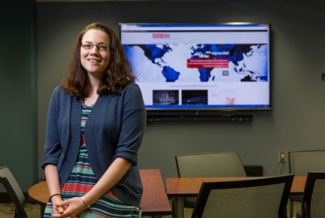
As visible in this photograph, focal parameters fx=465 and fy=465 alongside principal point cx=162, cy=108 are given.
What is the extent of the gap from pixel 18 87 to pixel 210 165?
8.61ft

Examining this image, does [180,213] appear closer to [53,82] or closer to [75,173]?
[75,173]

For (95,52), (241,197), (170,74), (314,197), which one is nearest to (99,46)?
(95,52)

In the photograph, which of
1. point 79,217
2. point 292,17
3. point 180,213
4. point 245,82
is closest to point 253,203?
point 180,213

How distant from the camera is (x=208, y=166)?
140 inches

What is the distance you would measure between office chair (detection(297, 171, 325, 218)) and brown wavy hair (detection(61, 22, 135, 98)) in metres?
1.32

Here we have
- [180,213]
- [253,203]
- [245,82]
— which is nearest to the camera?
[253,203]

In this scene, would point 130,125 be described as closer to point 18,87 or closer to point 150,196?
point 150,196


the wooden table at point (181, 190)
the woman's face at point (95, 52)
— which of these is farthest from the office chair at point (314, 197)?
the woman's face at point (95, 52)

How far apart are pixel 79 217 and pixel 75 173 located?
147 millimetres

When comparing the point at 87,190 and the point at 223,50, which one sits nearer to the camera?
the point at 87,190

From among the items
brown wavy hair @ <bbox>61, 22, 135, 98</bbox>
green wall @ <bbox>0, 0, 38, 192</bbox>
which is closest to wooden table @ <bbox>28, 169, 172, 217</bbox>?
brown wavy hair @ <bbox>61, 22, 135, 98</bbox>

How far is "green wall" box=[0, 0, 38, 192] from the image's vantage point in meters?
5.14

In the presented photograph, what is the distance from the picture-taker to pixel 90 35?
1651 millimetres

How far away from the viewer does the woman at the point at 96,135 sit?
1.57 metres
